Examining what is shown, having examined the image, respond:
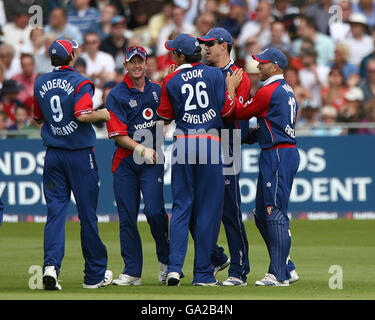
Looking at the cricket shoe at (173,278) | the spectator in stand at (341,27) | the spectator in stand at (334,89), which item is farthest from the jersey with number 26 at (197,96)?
the spectator in stand at (341,27)

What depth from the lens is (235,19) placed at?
67.9 ft

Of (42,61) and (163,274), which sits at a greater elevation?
(42,61)

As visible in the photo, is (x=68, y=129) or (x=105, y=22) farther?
(x=105, y=22)

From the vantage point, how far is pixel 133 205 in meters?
10.4

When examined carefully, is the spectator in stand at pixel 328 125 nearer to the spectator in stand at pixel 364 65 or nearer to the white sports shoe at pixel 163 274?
the spectator in stand at pixel 364 65

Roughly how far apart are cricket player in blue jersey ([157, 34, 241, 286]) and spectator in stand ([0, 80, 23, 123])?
8.54 meters

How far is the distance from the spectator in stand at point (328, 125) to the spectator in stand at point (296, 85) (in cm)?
65

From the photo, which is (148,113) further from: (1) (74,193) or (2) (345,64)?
(2) (345,64)

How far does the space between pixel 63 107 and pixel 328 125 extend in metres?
8.39

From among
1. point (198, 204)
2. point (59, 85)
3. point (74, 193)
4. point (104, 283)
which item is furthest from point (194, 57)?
point (104, 283)

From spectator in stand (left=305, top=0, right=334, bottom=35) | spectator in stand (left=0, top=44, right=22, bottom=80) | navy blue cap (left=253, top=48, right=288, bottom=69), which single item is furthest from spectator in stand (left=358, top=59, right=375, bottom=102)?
navy blue cap (left=253, top=48, right=288, bottom=69)

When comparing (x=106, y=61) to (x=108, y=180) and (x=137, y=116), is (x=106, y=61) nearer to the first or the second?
(x=108, y=180)

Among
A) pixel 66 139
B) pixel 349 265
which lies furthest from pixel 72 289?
pixel 349 265

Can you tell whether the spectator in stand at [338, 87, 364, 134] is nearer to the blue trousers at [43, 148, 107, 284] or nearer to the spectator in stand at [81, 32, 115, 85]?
the spectator in stand at [81, 32, 115, 85]
